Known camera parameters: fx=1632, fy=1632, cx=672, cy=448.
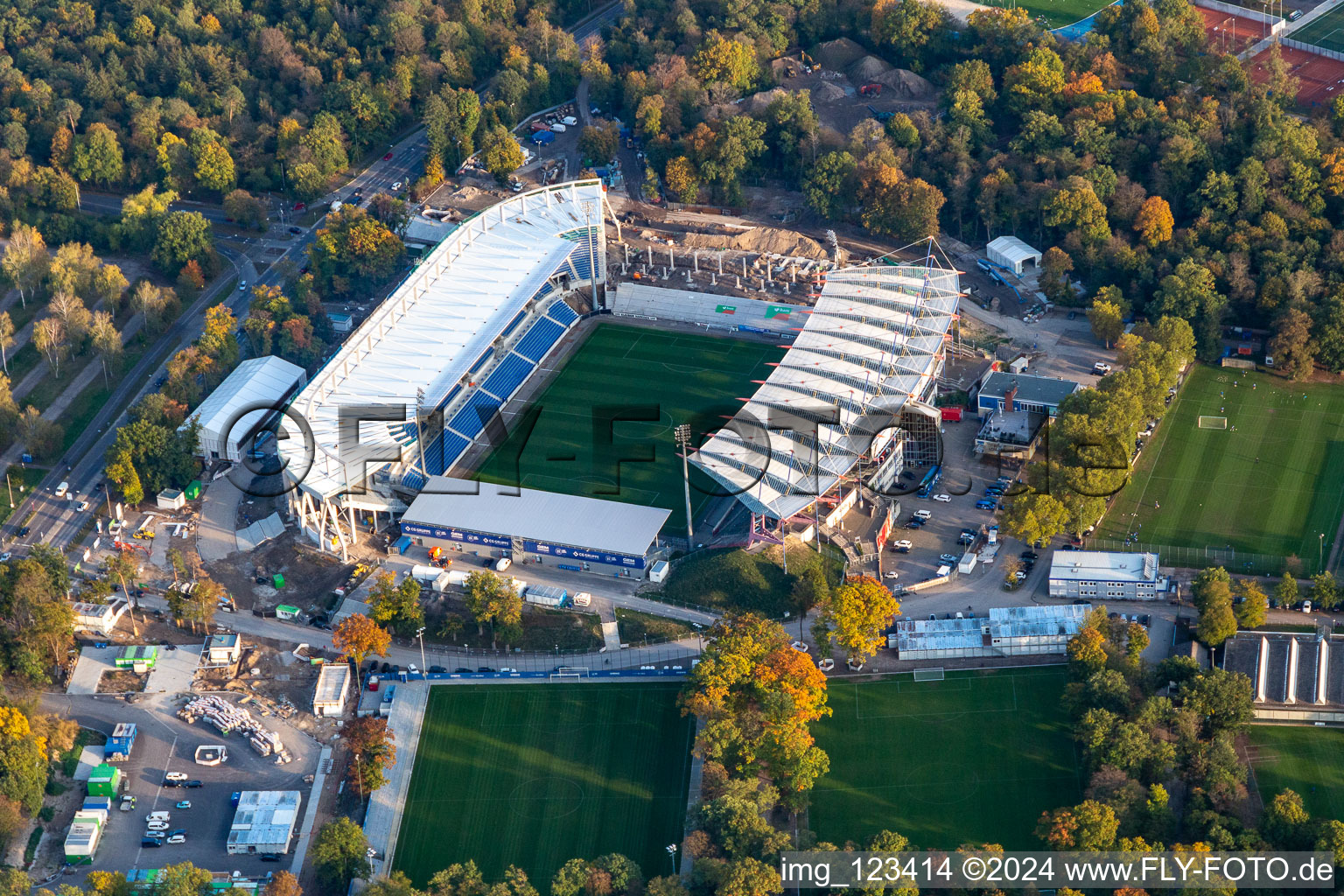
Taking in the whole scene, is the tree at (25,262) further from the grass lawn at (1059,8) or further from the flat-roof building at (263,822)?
the grass lawn at (1059,8)

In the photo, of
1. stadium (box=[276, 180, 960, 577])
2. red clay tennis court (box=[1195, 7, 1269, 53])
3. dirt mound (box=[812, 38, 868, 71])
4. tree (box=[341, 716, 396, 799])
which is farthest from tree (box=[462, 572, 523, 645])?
red clay tennis court (box=[1195, 7, 1269, 53])

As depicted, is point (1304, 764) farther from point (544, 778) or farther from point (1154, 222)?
point (1154, 222)

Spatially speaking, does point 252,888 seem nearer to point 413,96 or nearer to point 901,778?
point 901,778

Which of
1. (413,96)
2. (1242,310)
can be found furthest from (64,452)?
(1242,310)

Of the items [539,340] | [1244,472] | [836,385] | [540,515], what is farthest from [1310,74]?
[540,515]

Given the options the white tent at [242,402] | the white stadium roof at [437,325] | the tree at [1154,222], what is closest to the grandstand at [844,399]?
the tree at [1154,222]

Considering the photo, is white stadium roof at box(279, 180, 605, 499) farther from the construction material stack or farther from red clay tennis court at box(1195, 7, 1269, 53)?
red clay tennis court at box(1195, 7, 1269, 53)
